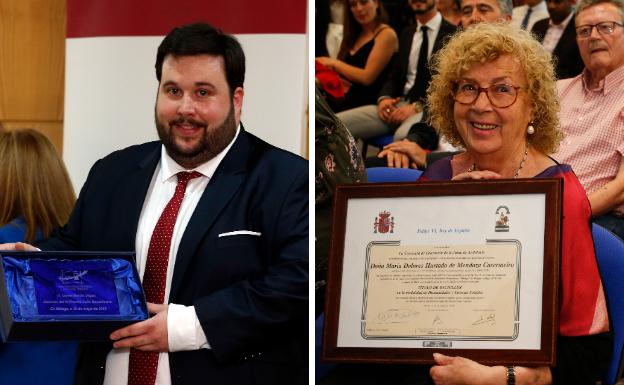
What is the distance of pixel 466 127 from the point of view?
2.24 metres

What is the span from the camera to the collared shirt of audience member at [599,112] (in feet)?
6.93

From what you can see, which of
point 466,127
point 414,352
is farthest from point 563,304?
point 466,127

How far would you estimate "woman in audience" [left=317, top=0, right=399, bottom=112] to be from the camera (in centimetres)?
254

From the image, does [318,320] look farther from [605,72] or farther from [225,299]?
[605,72]

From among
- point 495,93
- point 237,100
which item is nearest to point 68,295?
point 237,100

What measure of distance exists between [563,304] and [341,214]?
585 mm

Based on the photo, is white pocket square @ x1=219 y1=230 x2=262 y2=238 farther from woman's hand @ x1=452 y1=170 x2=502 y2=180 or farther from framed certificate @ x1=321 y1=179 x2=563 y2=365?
woman's hand @ x1=452 y1=170 x2=502 y2=180

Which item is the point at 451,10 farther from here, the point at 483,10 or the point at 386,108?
the point at 386,108

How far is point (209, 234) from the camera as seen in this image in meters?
2.41

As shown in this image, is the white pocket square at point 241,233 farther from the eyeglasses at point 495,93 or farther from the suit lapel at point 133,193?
the eyeglasses at point 495,93

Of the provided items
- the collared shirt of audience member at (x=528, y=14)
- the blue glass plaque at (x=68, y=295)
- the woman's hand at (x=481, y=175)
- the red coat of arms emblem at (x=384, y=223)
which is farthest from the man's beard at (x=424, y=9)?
the blue glass plaque at (x=68, y=295)

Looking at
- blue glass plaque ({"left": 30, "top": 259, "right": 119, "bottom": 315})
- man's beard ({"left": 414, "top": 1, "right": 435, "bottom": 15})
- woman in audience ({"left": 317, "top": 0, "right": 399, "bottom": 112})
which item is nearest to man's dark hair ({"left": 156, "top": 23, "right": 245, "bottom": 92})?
woman in audience ({"left": 317, "top": 0, "right": 399, "bottom": 112})

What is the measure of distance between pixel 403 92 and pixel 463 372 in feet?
2.70
